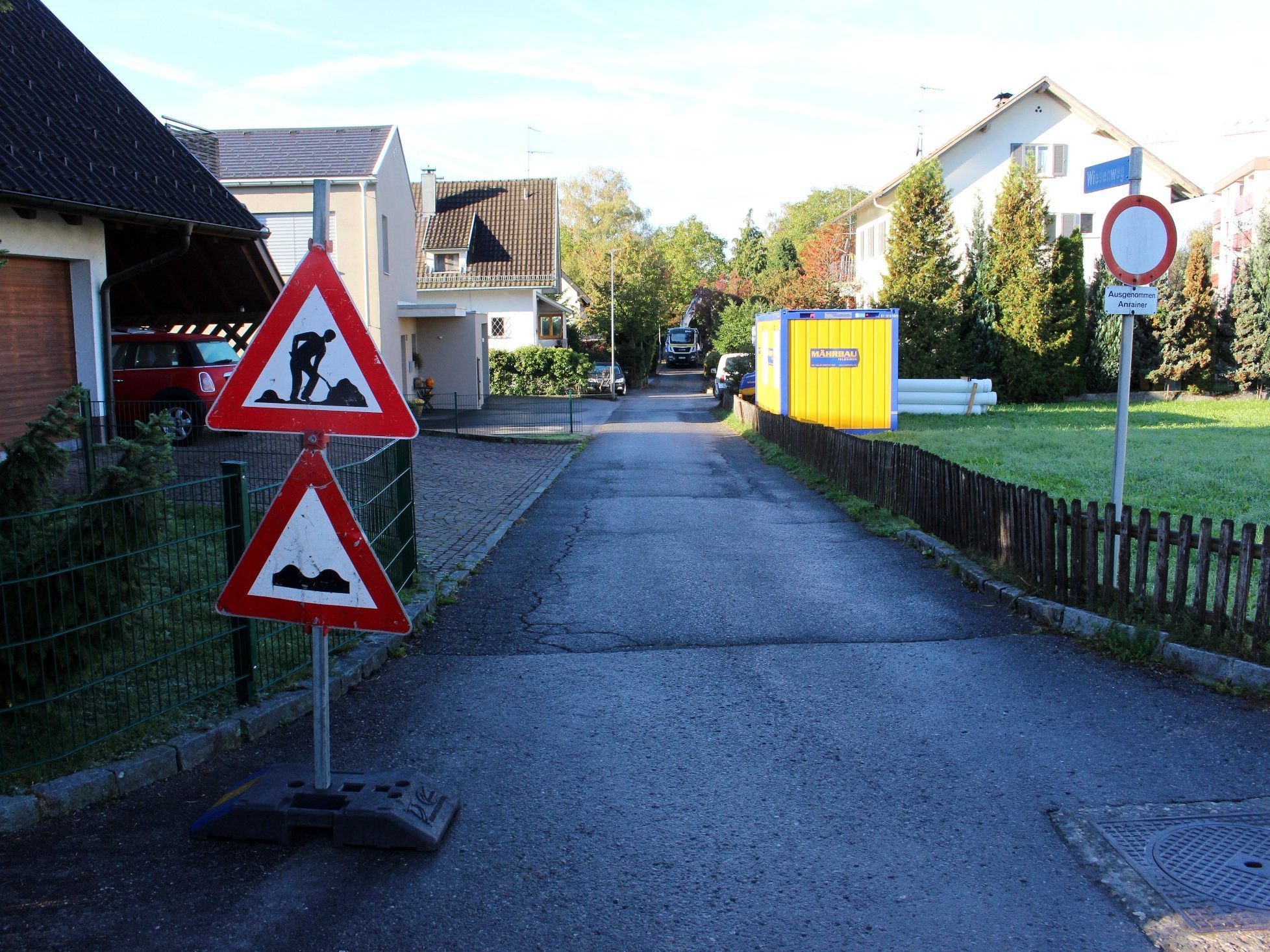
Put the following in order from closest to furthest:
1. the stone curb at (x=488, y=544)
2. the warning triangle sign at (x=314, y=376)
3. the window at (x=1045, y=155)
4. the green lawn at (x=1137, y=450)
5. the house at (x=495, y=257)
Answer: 1. the warning triangle sign at (x=314, y=376)
2. the stone curb at (x=488, y=544)
3. the green lawn at (x=1137, y=450)
4. the window at (x=1045, y=155)
5. the house at (x=495, y=257)

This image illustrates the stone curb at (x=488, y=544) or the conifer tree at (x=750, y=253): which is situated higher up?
the conifer tree at (x=750, y=253)

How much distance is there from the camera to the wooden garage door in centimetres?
1043

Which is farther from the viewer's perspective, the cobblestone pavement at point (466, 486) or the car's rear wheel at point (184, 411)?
the cobblestone pavement at point (466, 486)

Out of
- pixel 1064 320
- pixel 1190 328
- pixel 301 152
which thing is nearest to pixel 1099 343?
pixel 1064 320

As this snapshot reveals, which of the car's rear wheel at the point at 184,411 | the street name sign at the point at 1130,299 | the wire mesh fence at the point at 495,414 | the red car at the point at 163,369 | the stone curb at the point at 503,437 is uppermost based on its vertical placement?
the street name sign at the point at 1130,299

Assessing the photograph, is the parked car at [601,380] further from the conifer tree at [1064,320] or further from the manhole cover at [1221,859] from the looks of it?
the manhole cover at [1221,859]

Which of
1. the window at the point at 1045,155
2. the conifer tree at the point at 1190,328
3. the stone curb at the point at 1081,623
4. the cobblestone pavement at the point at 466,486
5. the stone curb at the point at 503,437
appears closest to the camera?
the stone curb at the point at 1081,623

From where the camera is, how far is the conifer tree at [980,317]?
3534 centimetres

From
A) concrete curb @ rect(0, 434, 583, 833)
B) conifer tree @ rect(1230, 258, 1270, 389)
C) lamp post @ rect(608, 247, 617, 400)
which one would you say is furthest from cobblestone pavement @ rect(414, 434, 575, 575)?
conifer tree @ rect(1230, 258, 1270, 389)

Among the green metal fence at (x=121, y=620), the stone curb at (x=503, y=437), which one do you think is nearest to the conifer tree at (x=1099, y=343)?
the stone curb at (x=503, y=437)

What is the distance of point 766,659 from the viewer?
6906 millimetres

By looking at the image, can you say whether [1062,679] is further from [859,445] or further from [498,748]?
[859,445]

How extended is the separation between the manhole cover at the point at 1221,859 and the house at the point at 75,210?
9.31 m

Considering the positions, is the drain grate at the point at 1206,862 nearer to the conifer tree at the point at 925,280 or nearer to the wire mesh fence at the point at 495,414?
the wire mesh fence at the point at 495,414
